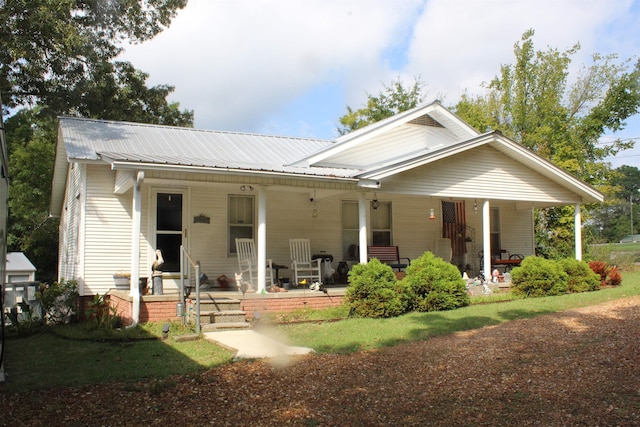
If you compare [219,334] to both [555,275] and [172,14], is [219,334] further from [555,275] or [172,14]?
[172,14]

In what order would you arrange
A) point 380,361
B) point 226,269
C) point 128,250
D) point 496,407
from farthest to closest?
point 226,269, point 128,250, point 380,361, point 496,407

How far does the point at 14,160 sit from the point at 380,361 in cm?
2548

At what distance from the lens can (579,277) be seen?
43.9 ft

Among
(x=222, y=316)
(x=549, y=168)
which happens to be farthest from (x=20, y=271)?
(x=549, y=168)

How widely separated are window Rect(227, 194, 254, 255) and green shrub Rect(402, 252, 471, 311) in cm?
425

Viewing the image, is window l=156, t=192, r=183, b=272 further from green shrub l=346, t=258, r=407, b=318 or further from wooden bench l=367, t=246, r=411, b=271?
wooden bench l=367, t=246, r=411, b=271

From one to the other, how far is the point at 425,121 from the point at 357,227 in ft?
11.9

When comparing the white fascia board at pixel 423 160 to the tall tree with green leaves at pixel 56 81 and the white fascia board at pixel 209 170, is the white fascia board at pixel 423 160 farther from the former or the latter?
the tall tree with green leaves at pixel 56 81

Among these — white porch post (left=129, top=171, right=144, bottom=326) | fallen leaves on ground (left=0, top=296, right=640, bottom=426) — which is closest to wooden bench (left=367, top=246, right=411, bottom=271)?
white porch post (left=129, top=171, right=144, bottom=326)

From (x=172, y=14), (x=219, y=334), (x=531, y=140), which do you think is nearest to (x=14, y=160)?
(x=172, y=14)

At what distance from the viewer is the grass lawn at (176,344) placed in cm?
692

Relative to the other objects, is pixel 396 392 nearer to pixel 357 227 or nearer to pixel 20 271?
pixel 357 227

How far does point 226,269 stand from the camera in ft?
43.7

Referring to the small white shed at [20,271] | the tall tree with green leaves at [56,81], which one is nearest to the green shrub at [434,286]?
the tall tree with green leaves at [56,81]
